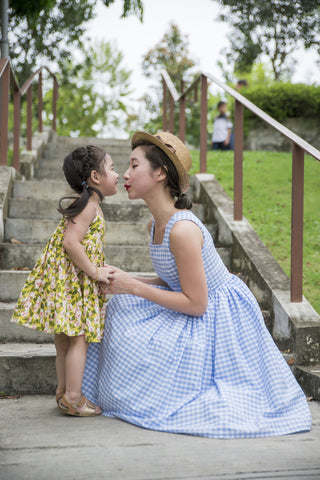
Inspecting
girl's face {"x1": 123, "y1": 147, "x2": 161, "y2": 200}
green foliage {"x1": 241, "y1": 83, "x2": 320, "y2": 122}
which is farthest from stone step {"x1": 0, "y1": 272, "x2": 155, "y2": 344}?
green foliage {"x1": 241, "y1": 83, "x2": 320, "y2": 122}

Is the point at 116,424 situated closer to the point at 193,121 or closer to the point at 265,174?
the point at 265,174

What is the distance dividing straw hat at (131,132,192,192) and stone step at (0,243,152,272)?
137 cm

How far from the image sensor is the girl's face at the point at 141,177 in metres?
2.40

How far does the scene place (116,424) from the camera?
7.32 feet

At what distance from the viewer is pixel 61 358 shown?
2422 millimetres

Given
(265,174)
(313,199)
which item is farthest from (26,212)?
(265,174)

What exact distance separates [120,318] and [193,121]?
65.7 feet

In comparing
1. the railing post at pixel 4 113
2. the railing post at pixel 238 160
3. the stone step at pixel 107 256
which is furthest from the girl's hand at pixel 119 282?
the railing post at pixel 4 113

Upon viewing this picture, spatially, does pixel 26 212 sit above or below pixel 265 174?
below

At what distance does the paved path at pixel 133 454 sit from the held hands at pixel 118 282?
55 centimetres

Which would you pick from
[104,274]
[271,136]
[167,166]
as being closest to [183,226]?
[167,166]

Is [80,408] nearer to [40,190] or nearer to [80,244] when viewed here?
[80,244]

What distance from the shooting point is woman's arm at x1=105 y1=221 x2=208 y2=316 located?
2.27 metres

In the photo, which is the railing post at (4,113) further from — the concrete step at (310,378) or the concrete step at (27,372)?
the concrete step at (310,378)
